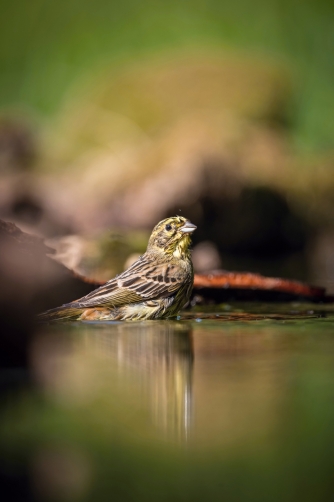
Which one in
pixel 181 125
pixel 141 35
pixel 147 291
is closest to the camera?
pixel 147 291

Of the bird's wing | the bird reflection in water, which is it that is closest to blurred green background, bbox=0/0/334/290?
the bird's wing

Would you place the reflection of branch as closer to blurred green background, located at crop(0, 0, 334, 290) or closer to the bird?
the bird

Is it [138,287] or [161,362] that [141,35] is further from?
[161,362]

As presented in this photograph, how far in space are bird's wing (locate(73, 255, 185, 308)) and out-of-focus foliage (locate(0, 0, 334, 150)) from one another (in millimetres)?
7004

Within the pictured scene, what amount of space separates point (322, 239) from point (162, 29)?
4.15 m

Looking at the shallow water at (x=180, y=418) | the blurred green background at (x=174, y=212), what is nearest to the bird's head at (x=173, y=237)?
the blurred green background at (x=174, y=212)

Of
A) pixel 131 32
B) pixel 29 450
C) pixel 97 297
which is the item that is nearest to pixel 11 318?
pixel 29 450

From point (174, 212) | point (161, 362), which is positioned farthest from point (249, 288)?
point (174, 212)

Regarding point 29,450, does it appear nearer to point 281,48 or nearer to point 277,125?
point 281,48

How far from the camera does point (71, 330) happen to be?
10.4 ft

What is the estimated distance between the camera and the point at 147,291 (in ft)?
12.7

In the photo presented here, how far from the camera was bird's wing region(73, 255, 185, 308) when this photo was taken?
12.3 feet

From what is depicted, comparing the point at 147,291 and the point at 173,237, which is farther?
the point at 173,237

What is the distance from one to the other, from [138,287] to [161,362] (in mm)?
1649
